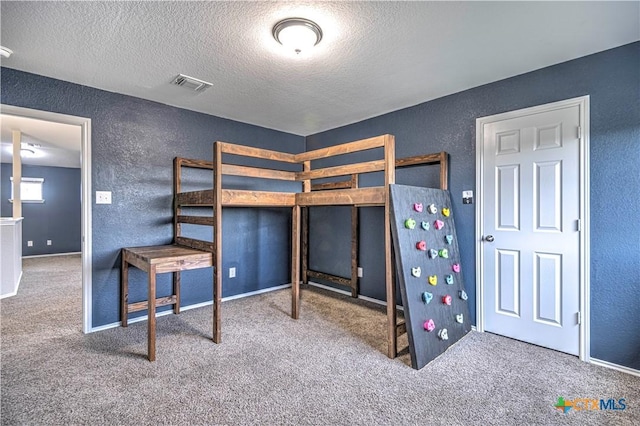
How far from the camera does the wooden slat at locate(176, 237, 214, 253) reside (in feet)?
8.75

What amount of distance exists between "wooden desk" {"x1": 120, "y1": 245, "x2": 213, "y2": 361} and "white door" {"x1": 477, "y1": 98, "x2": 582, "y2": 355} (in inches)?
98.2

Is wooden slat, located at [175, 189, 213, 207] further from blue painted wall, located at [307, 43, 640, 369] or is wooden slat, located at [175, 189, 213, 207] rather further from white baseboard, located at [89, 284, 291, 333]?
blue painted wall, located at [307, 43, 640, 369]

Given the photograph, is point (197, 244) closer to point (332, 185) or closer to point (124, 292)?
point (124, 292)

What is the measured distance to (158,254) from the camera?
2.60 meters

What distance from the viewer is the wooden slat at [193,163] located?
3329 millimetres

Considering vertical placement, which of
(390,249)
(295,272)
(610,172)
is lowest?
(295,272)

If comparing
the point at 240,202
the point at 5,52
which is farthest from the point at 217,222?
the point at 5,52

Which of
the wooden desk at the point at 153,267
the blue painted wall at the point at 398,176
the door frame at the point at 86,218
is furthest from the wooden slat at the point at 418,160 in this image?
the door frame at the point at 86,218

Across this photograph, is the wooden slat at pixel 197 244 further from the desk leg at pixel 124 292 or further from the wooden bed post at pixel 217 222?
the desk leg at pixel 124 292

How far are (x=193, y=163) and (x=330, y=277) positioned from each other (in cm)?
218

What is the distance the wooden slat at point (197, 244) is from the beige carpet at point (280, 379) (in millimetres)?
758

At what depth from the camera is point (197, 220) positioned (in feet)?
9.27

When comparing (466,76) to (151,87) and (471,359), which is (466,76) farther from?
(151,87)

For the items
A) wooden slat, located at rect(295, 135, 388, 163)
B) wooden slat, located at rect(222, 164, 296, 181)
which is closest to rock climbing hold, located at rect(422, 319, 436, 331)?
wooden slat, located at rect(295, 135, 388, 163)
